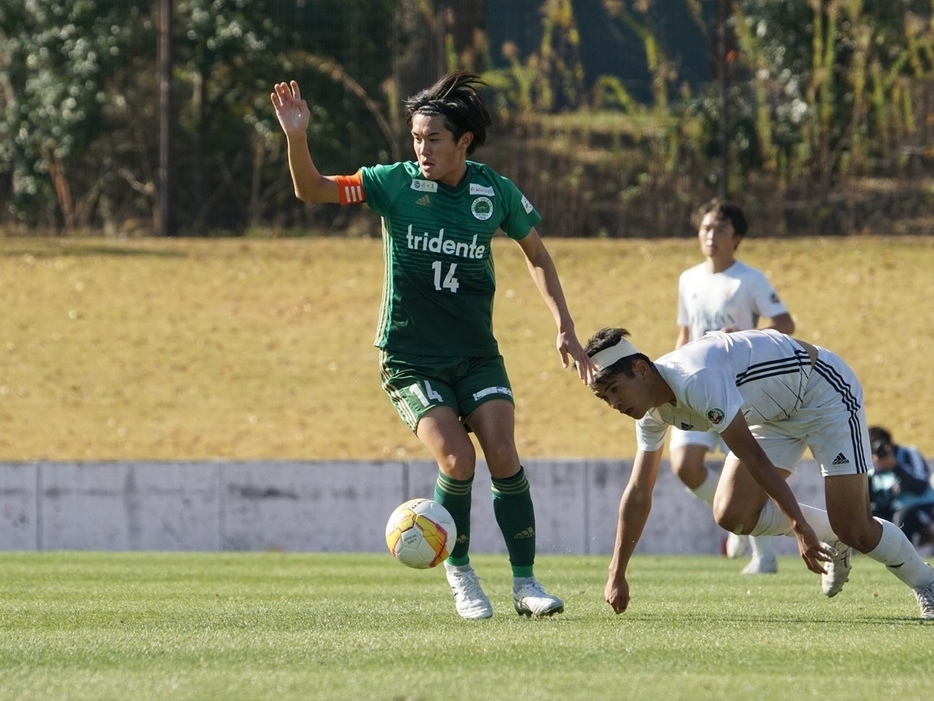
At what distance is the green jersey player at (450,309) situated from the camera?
6.84 m

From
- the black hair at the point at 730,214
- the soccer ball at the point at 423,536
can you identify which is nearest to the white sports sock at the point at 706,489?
the black hair at the point at 730,214

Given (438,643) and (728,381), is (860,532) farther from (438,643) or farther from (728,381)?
(438,643)

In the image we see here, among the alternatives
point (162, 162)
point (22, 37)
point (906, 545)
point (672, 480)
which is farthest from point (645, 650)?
point (22, 37)

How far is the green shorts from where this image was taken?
22.5 ft

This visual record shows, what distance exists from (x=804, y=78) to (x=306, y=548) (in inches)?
481

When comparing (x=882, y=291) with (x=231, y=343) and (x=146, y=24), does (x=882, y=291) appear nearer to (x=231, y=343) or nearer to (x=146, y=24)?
(x=231, y=343)

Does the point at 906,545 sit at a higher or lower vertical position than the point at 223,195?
lower

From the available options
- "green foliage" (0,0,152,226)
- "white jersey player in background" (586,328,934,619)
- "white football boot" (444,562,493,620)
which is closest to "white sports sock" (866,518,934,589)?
"white jersey player in background" (586,328,934,619)

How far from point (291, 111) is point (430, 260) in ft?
2.80

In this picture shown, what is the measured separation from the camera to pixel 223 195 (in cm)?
2358

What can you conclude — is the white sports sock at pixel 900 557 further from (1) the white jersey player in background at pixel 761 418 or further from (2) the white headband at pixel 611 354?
(2) the white headband at pixel 611 354

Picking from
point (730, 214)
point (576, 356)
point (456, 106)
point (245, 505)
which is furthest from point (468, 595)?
point (245, 505)

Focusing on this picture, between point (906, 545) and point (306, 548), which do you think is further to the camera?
point (306, 548)

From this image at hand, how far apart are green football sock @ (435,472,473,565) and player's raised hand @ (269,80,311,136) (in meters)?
1.60
